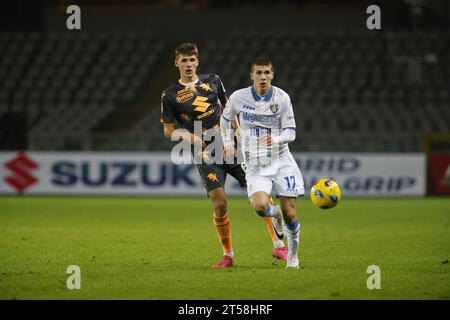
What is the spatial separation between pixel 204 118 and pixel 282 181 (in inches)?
53.5

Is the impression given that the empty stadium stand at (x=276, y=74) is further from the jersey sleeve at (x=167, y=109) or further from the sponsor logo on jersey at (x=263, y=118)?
the sponsor logo on jersey at (x=263, y=118)

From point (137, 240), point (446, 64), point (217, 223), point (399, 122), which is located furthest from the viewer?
point (446, 64)

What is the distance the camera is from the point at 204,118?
9.84 metres

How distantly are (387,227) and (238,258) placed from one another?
17.1 feet

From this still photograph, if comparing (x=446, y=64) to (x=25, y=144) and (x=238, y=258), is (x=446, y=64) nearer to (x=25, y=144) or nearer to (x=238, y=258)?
(x=25, y=144)

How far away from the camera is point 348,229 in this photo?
47.2ft

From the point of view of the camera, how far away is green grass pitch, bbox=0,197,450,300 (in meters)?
7.56

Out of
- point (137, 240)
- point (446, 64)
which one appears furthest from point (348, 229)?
point (446, 64)

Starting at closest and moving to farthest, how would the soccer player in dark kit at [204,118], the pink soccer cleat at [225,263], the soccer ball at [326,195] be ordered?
1. the soccer ball at [326,195]
2. the pink soccer cleat at [225,263]
3. the soccer player in dark kit at [204,118]

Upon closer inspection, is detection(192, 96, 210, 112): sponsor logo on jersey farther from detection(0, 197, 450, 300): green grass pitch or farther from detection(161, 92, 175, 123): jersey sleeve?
detection(0, 197, 450, 300): green grass pitch

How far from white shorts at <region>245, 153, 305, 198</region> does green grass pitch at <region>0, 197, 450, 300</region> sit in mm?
842

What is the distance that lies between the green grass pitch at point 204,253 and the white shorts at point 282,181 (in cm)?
84

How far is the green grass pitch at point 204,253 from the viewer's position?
7559mm

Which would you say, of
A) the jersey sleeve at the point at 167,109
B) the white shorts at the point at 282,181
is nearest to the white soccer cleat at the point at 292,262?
the white shorts at the point at 282,181
